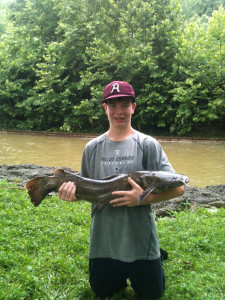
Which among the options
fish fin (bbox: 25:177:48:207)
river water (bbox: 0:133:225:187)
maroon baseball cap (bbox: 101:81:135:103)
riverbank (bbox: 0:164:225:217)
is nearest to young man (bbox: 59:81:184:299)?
maroon baseball cap (bbox: 101:81:135:103)

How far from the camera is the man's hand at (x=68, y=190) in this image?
250cm

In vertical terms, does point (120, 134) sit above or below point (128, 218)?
above

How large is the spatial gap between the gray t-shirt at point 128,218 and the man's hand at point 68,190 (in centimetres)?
28

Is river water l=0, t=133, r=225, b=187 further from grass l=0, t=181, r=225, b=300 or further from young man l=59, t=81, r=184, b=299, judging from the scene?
young man l=59, t=81, r=184, b=299

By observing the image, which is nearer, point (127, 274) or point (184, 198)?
point (127, 274)

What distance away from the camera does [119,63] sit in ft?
70.0

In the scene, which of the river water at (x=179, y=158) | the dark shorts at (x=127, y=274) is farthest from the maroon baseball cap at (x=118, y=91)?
the river water at (x=179, y=158)

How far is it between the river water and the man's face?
7.11 metres

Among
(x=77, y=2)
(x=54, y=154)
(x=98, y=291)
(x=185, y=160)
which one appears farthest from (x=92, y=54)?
(x=98, y=291)

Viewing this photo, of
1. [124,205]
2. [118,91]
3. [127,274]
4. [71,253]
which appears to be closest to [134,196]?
[124,205]

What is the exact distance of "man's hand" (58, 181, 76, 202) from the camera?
8.21 feet

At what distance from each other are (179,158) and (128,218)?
11.2 metres

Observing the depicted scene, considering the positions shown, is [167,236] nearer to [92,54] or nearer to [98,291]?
[98,291]

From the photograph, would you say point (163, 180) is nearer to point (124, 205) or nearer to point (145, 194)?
point (145, 194)
